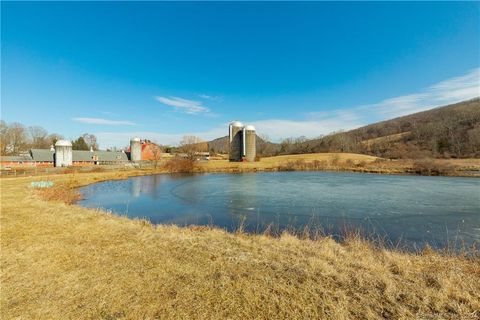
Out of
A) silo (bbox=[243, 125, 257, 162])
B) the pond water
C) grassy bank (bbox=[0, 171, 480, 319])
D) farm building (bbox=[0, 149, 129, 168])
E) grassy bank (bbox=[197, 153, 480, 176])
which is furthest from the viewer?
silo (bbox=[243, 125, 257, 162])

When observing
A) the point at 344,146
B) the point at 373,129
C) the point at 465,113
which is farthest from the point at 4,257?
the point at 373,129

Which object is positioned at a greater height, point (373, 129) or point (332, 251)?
point (373, 129)

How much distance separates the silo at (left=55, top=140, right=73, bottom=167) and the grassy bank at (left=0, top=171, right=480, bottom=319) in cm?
5163

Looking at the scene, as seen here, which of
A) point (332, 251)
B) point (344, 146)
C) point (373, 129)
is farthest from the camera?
point (373, 129)

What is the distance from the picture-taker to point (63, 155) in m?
48.8

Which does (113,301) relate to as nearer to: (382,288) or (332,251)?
(382,288)

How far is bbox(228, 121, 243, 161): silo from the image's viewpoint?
61.8 meters

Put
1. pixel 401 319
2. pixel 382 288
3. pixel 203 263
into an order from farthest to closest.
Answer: pixel 203 263
pixel 382 288
pixel 401 319

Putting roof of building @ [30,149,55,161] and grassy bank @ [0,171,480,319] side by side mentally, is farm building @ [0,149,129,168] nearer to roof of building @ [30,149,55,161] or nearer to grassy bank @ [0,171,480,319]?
roof of building @ [30,149,55,161]

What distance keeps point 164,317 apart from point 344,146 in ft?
312

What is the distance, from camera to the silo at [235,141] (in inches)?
2435

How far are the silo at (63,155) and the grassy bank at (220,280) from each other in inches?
2033

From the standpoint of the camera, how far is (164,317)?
10.3 ft

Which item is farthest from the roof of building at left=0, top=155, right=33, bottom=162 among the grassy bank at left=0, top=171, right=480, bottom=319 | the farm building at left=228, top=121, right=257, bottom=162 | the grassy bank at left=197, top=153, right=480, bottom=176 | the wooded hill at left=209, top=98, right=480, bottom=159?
the wooded hill at left=209, top=98, right=480, bottom=159
